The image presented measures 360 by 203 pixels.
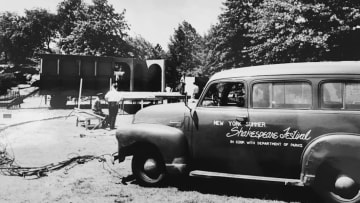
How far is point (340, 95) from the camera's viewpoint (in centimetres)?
493

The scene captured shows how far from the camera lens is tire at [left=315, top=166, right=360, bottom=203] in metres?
4.80

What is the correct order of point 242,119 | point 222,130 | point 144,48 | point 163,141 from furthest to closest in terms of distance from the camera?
point 144,48 → point 163,141 → point 222,130 → point 242,119

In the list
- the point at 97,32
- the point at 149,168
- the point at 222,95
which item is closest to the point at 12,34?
the point at 97,32

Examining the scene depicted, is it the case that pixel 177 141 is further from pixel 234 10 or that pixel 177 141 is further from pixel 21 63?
pixel 21 63

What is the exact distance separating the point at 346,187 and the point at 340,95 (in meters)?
1.35

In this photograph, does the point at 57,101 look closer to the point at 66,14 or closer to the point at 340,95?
the point at 340,95

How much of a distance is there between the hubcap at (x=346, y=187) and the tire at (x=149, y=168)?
291cm

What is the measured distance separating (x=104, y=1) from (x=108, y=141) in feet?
142

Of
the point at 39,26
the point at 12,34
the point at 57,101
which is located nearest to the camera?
the point at 57,101

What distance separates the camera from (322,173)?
199 inches

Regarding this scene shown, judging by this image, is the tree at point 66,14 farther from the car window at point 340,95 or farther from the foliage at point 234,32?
the car window at point 340,95

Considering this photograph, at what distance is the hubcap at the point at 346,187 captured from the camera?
480 centimetres

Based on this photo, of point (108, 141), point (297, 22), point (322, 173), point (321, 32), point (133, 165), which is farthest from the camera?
point (297, 22)

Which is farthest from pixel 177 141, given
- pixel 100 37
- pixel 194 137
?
pixel 100 37
